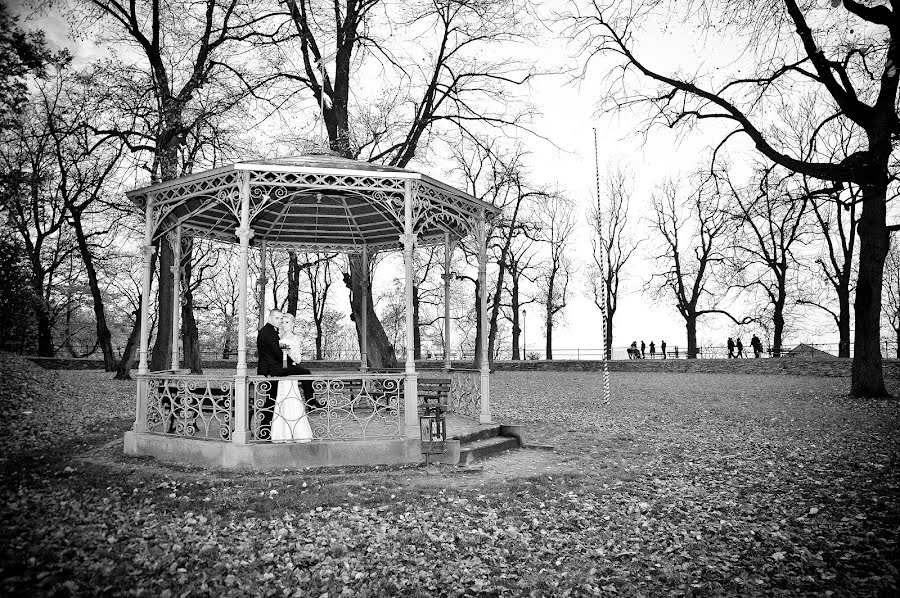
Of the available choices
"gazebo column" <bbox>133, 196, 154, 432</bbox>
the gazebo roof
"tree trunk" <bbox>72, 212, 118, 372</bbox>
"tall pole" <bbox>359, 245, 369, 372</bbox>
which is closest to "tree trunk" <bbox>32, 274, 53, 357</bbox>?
"tree trunk" <bbox>72, 212, 118, 372</bbox>

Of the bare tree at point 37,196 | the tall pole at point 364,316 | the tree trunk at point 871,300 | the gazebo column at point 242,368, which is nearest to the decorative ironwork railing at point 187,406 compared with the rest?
the gazebo column at point 242,368

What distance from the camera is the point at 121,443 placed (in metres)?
10.2

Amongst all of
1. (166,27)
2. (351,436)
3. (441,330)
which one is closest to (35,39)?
(166,27)

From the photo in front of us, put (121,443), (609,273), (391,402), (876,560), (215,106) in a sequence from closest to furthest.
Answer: (876,560), (391,402), (121,443), (215,106), (609,273)

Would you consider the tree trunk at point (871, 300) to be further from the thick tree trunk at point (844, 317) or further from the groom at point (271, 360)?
the thick tree trunk at point (844, 317)

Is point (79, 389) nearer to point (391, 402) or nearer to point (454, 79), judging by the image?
point (391, 402)

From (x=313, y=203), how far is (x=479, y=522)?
25.2 ft

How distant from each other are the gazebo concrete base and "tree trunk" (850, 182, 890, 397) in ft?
44.3

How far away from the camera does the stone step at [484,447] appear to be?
894cm

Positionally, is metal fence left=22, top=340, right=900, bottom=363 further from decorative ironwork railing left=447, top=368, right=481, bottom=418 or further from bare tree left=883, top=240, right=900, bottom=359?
decorative ironwork railing left=447, top=368, right=481, bottom=418

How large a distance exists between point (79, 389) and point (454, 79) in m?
14.9

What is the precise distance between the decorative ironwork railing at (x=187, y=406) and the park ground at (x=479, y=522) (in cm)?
67

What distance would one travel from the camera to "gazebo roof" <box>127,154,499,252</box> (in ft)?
28.5

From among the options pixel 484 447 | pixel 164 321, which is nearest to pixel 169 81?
pixel 164 321
